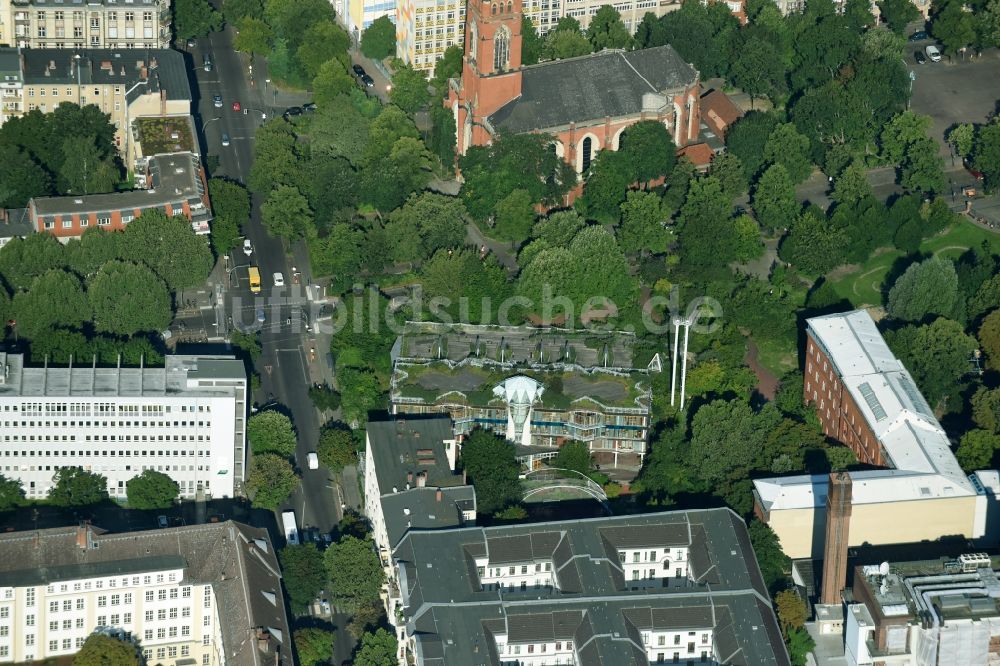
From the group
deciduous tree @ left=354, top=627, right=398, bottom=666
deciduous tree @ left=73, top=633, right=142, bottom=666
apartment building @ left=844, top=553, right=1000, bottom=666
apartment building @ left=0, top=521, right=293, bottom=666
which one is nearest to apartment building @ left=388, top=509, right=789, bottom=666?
deciduous tree @ left=354, top=627, right=398, bottom=666

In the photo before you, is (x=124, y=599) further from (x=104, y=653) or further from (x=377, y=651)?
(x=377, y=651)

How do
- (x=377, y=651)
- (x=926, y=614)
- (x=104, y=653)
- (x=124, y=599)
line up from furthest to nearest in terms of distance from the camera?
(x=377, y=651) → (x=124, y=599) → (x=104, y=653) → (x=926, y=614)

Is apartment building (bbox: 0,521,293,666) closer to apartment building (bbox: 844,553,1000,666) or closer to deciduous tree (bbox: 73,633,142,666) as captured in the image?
deciduous tree (bbox: 73,633,142,666)

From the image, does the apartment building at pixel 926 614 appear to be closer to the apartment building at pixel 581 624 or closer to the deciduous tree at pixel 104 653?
the apartment building at pixel 581 624

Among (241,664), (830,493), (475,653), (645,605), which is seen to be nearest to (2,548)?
(241,664)

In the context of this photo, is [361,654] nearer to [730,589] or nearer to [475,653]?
[475,653]

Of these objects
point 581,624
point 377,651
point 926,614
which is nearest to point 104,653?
point 377,651
